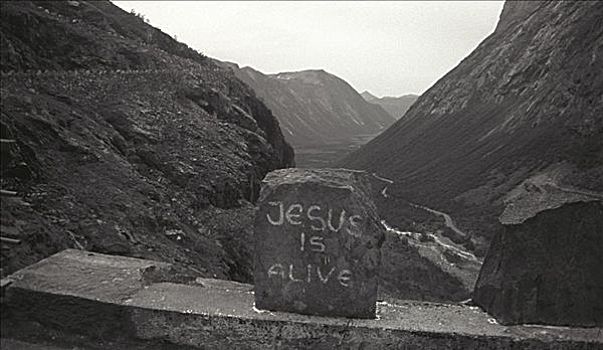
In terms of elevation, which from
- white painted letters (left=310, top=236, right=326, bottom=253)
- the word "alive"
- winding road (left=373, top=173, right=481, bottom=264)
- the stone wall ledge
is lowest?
winding road (left=373, top=173, right=481, bottom=264)

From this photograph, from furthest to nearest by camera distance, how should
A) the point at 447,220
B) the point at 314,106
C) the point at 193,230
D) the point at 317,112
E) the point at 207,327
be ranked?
the point at 314,106, the point at 317,112, the point at 447,220, the point at 193,230, the point at 207,327

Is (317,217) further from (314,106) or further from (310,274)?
(314,106)

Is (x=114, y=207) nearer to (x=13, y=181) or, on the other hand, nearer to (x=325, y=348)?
(x=13, y=181)

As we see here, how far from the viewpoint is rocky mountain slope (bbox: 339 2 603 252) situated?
4516 centimetres

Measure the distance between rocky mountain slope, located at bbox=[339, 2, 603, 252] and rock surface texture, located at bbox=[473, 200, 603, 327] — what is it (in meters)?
29.9

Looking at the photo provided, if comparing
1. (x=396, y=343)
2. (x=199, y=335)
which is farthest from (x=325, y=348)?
(x=199, y=335)

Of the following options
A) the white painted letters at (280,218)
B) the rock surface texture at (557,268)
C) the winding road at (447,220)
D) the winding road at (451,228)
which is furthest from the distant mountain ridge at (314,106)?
the rock surface texture at (557,268)

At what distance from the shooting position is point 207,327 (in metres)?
3.35

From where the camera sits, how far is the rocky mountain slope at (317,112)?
116 m

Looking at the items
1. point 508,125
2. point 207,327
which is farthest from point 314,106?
point 207,327

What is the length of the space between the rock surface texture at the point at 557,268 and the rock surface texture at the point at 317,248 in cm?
85

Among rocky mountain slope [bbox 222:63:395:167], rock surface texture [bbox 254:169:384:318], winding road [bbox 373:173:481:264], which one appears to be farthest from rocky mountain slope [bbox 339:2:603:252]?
rock surface texture [bbox 254:169:384:318]

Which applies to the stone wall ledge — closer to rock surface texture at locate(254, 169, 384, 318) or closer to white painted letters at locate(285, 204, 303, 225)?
rock surface texture at locate(254, 169, 384, 318)

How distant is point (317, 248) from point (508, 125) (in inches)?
2391
